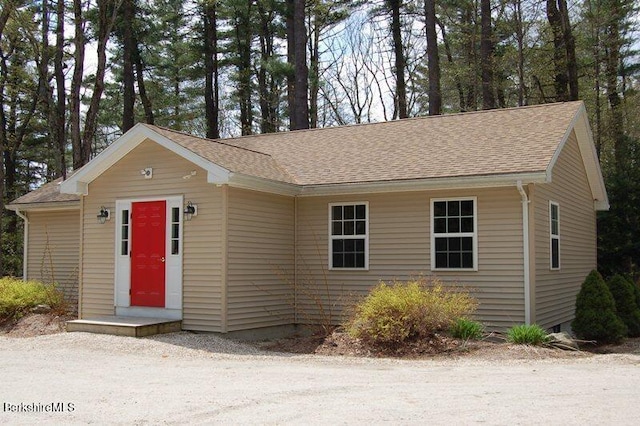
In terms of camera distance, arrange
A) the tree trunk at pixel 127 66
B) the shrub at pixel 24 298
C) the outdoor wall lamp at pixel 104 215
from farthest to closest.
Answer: the tree trunk at pixel 127 66
the shrub at pixel 24 298
the outdoor wall lamp at pixel 104 215

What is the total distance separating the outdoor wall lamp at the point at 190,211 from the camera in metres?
12.3

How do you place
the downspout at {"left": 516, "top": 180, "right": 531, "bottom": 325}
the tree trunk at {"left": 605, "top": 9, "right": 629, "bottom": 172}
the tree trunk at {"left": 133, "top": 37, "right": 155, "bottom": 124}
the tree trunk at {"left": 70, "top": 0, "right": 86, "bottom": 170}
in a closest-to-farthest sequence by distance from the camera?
1. the downspout at {"left": 516, "top": 180, "right": 531, "bottom": 325}
2. the tree trunk at {"left": 70, "top": 0, "right": 86, "bottom": 170}
3. the tree trunk at {"left": 605, "top": 9, "right": 629, "bottom": 172}
4. the tree trunk at {"left": 133, "top": 37, "right": 155, "bottom": 124}

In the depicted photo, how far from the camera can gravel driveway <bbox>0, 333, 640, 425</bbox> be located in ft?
20.5

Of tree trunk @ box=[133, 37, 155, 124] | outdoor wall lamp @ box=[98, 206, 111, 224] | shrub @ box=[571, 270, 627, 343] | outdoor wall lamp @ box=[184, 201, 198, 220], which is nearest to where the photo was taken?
shrub @ box=[571, 270, 627, 343]

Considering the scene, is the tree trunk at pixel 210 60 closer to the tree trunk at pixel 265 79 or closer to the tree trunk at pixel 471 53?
the tree trunk at pixel 265 79

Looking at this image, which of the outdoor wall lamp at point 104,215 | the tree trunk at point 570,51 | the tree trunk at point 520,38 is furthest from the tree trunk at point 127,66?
the tree trunk at point 570,51

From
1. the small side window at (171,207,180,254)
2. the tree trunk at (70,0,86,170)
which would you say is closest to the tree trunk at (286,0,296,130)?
the tree trunk at (70,0,86,170)

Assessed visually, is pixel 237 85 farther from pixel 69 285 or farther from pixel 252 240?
pixel 252 240

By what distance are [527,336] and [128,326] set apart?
690 cm

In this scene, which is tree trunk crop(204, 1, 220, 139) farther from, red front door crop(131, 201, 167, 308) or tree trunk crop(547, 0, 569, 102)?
red front door crop(131, 201, 167, 308)

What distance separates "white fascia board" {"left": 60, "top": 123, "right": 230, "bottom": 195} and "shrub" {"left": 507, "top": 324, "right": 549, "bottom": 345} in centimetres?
557

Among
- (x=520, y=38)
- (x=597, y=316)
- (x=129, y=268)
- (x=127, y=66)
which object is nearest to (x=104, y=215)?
(x=129, y=268)

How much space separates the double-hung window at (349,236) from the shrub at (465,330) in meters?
2.54

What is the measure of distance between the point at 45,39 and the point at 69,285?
1251cm
